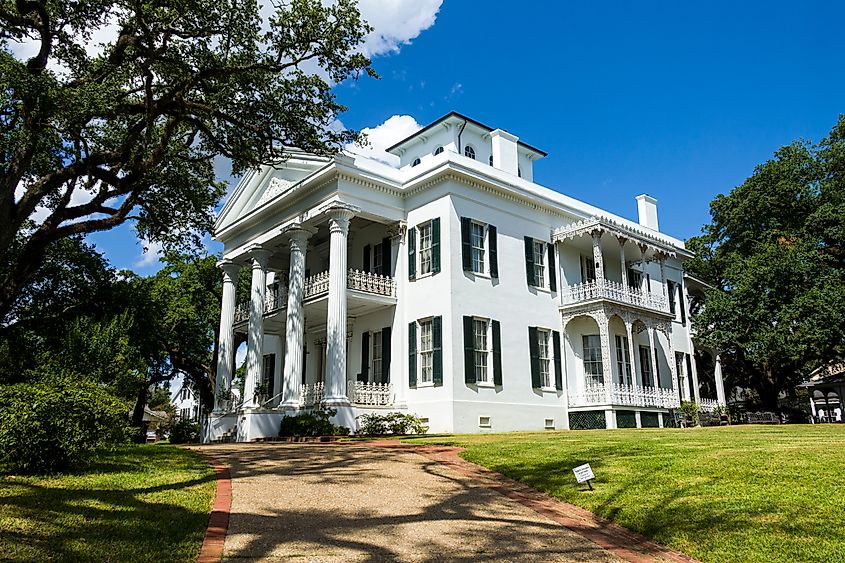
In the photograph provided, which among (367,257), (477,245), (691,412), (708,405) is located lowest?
(691,412)

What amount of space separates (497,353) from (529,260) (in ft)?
13.3

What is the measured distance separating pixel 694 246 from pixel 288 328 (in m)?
24.2

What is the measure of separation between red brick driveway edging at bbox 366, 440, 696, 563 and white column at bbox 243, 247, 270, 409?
13425 millimetres

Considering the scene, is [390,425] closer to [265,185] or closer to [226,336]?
[226,336]

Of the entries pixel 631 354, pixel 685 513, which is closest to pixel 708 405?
pixel 631 354

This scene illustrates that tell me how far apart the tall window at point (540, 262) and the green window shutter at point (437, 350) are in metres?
4.96

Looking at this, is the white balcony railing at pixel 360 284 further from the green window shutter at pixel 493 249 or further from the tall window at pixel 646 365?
the tall window at pixel 646 365

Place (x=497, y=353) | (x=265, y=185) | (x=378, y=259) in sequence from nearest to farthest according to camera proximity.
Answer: (x=497, y=353) → (x=378, y=259) → (x=265, y=185)

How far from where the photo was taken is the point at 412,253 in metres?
22.0

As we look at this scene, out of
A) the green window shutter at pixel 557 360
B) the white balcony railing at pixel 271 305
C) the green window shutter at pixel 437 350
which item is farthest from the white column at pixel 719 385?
the white balcony railing at pixel 271 305

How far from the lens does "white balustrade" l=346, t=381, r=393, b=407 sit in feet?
67.1

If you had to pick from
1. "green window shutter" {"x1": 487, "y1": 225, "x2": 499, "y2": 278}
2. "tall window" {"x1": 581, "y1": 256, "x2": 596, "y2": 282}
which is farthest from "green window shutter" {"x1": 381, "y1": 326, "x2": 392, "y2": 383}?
"tall window" {"x1": 581, "y1": 256, "x2": 596, "y2": 282}

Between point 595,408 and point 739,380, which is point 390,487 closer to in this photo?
point 595,408

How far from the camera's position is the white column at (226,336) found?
24469mm
